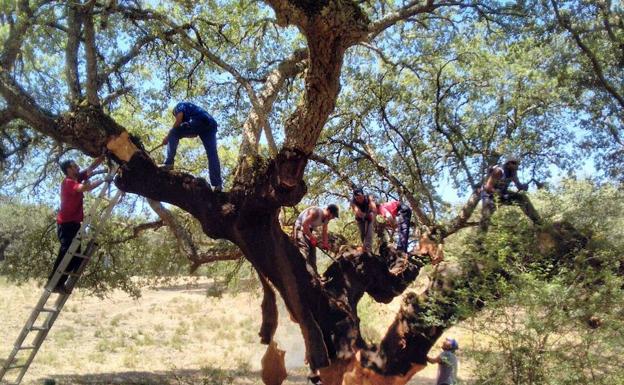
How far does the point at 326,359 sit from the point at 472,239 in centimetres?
268

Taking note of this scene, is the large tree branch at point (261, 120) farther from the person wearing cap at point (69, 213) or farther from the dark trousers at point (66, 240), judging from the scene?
the dark trousers at point (66, 240)

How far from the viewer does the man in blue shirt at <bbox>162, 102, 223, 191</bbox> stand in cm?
753

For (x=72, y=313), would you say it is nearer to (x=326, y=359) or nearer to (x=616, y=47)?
(x=326, y=359)

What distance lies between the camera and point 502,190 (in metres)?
8.45

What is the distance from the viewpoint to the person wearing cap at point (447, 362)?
8.76 meters

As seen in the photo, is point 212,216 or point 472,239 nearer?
point 472,239

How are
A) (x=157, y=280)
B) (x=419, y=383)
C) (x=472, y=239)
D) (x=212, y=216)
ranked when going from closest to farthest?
1. (x=472, y=239)
2. (x=212, y=216)
3. (x=157, y=280)
4. (x=419, y=383)

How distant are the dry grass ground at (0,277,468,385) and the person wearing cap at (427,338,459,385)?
4.08 metres

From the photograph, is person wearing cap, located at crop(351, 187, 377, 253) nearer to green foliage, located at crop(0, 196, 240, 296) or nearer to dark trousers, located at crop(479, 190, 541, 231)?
dark trousers, located at crop(479, 190, 541, 231)

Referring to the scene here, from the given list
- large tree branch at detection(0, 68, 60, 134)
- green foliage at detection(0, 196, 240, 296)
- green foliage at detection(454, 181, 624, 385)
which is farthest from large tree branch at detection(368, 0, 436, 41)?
green foliage at detection(0, 196, 240, 296)

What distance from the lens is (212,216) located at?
7609mm

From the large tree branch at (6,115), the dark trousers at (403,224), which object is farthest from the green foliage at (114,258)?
the dark trousers at (403,224)

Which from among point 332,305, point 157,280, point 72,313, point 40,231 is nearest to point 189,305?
point 72,313

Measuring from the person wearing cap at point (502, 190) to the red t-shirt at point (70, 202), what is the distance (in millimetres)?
5366
